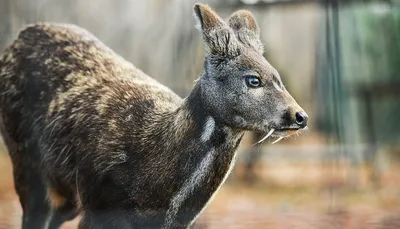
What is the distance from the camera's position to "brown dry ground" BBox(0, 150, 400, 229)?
6219 millimetres

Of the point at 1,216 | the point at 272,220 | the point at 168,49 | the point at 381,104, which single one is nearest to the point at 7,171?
the point at 1,216

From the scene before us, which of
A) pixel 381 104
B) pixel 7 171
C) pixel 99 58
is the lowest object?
pixel 7 171

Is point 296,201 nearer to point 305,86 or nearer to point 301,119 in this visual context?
point 305,86

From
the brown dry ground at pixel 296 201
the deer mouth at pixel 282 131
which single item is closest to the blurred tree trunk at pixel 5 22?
the brown dry ground at pixel 296 201

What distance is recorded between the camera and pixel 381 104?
916cm

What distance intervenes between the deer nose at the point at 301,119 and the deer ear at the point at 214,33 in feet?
1.67

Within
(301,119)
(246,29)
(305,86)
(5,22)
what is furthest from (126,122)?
(305,86)

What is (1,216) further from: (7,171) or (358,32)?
(358,32)

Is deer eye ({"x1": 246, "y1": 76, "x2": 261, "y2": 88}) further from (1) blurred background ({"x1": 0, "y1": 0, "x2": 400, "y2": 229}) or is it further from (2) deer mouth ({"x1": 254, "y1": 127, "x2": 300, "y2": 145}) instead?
(1) blurred background ({"x1": 0, "y1": 0, "x2": 400, "y2": 229})

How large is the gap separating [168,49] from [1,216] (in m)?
2.36

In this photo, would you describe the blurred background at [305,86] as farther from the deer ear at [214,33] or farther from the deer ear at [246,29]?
the deer ear at [214,33]

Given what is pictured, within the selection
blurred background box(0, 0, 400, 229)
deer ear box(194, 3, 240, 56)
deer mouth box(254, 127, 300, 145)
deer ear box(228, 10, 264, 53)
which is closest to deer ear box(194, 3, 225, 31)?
deer ear box(194, 3, 240, 56)

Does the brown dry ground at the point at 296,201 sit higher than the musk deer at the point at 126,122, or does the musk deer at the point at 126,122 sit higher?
the musk deer at the point at 126,122

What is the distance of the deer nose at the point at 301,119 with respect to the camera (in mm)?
3754
